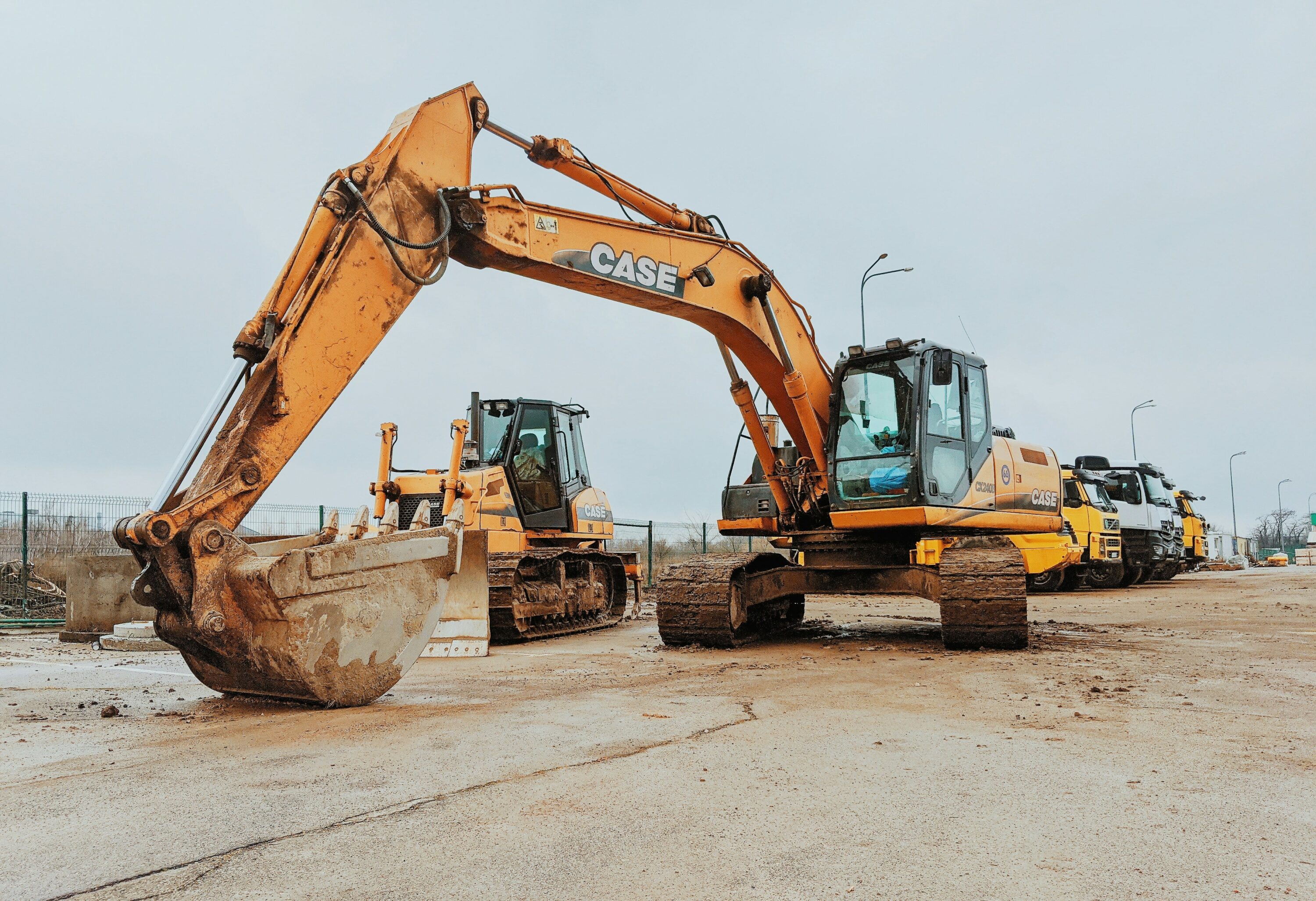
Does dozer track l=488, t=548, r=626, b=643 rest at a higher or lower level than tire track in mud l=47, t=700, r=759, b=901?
higher

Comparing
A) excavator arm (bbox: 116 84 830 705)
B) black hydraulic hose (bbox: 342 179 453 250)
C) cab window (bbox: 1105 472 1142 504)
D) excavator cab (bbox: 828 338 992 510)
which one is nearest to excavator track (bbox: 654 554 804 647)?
excavator cab (bbox: 828 338 992 510)

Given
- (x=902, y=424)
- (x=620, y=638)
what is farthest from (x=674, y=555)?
(x=902, y=424)

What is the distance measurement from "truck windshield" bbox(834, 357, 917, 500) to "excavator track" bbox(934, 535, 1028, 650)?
33.0 inches

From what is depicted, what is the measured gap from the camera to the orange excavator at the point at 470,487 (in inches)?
193

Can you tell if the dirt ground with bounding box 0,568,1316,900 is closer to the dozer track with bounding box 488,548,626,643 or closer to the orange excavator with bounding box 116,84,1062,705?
the orange excavator with bounding box 116,84,1062,705

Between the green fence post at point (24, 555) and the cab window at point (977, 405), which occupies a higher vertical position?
the cab window at point (977, 405)

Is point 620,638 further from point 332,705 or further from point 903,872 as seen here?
point 903,872

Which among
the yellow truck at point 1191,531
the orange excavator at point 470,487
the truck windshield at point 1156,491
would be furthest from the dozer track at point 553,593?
the yellow truck at point 1191,531

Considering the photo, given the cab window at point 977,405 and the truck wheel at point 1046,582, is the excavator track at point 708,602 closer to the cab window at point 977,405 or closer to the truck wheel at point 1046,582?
the cab window at point 977,405

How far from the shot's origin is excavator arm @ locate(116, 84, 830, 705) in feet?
15.6

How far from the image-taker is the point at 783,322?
349 inches

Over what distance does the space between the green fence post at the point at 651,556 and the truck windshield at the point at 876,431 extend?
49.1ft

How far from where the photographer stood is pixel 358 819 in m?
3.24

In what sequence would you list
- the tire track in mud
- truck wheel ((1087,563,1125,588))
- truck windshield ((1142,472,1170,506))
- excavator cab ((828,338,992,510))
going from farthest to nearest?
truck windshield ((1142,472,1170,506))
truck wheel ((1087,563,1125,588))
excavator cab ((828,338,992,510))
the tire track in mud
